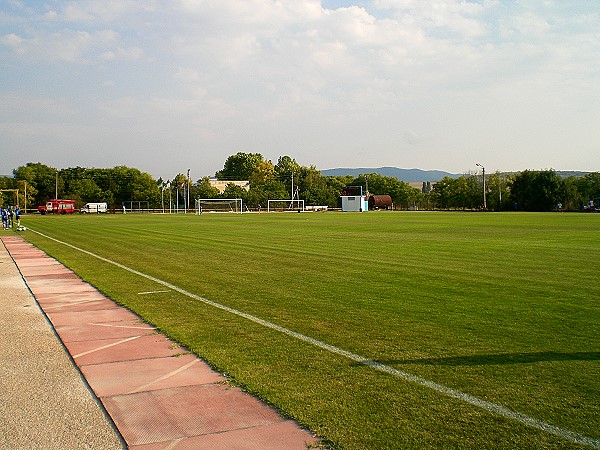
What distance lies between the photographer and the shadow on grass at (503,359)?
6.46m

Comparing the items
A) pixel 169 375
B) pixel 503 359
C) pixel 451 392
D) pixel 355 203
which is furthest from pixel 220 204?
pixel 451 392

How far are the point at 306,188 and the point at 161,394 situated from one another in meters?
139

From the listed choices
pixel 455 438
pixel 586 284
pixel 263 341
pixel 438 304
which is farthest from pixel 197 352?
pixel 586 284

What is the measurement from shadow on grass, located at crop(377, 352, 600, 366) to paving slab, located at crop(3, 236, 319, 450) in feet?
6.50

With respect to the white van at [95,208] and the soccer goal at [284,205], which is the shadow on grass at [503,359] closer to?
the white van at [95,208]

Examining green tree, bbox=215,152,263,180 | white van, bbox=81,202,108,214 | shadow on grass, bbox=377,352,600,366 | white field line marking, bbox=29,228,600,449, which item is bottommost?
white field line marking, bbox=29,228,600,449

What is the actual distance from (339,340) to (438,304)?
2.99 meters

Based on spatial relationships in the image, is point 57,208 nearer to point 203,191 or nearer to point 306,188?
point 203,191

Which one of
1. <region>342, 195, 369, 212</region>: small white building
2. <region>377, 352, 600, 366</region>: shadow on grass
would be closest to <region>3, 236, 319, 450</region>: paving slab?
<region>377, 352, 600, 366</region>: shadow on grass

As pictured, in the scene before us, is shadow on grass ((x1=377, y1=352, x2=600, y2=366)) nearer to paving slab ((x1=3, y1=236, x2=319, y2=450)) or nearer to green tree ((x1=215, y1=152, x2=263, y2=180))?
paving slab ((x1=3, y1=236, x2=319, y2=450))

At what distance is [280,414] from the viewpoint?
16.5ft

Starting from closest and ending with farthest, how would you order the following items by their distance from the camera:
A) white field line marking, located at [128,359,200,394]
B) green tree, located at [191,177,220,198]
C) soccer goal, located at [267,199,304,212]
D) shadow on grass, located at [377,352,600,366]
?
white field line marking, located at [128,359,200,394], shadow on grass, located at [377,352,600,366], soccer goal, located at [267,199,304,212], green tree, located at [191,177,220,198]

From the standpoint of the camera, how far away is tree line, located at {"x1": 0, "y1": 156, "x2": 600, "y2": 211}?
9600 cm

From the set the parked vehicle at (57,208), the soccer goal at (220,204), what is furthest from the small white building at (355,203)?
the parked vehicle at (57,208)
